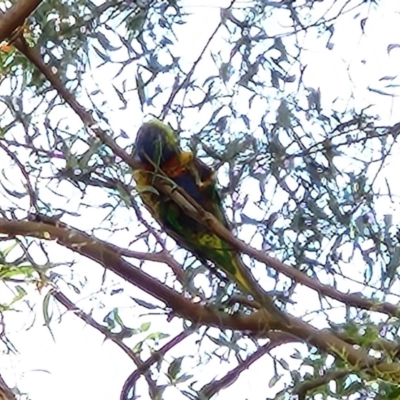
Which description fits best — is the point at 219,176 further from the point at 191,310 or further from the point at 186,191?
the point at 191,310

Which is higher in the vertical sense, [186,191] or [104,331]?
[186,191]

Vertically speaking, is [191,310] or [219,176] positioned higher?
[219,176]

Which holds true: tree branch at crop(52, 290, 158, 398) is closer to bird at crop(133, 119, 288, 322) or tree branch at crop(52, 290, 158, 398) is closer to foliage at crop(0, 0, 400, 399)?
foliage at crop(0, 0, 400, 399)

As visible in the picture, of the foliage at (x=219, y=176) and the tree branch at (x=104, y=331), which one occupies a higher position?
the foliage at (x=219, y=176)

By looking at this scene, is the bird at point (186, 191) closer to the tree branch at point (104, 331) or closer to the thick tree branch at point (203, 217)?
the thick tree branch at point (203, 217)

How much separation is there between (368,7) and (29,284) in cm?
46

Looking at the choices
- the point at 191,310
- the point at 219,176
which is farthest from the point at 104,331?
the point at 219,176

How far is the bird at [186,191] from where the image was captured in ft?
2.73

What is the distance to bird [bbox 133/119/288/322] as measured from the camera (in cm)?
83

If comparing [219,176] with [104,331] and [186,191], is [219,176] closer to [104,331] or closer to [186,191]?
[186,191]

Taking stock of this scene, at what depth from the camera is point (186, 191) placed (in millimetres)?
860

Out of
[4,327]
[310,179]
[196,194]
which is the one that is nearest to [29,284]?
[4,327]

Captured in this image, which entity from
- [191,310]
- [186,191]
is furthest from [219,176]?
[191,310]

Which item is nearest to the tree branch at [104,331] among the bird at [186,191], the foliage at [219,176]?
the foliage at [219,176]
